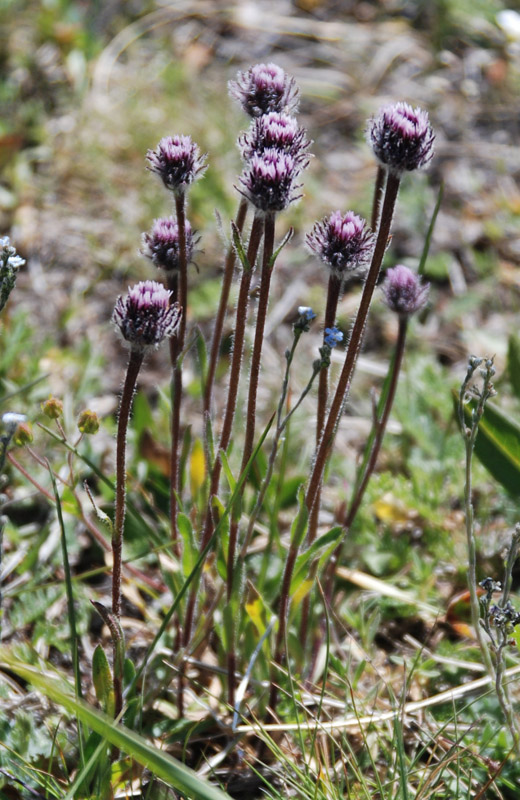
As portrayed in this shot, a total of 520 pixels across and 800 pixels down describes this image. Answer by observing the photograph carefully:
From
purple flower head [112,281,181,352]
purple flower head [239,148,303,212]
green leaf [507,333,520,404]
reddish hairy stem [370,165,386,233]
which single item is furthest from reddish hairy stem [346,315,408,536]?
green leaf [507,333,520,404]

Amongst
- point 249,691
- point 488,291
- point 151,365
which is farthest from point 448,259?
point 249,691

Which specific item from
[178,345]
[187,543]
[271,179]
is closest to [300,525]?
[187,543]

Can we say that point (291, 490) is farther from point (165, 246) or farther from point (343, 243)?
point (343, 243)

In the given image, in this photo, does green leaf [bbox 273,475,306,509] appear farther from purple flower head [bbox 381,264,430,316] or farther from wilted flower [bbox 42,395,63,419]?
wilted flower [bbox 42,395,63,419]

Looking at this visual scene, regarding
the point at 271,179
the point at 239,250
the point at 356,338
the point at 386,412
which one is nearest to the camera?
the point at 271,179

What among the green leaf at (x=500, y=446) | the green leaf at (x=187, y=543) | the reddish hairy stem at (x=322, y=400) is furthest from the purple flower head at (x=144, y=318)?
the green leaf at (x=500, y=446)

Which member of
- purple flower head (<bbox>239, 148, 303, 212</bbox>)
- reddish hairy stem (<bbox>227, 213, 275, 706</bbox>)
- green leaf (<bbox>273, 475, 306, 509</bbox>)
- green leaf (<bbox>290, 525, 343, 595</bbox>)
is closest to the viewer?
→ purple flower head (<bbox>239, 148, 303, 212</bbox>)
